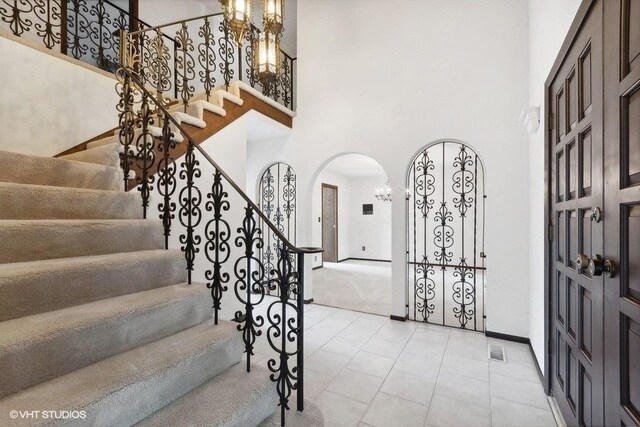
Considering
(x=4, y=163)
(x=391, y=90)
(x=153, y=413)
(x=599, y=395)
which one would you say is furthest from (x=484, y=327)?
(x=4, y=163)

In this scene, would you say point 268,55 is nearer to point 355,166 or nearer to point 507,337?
point 507,337

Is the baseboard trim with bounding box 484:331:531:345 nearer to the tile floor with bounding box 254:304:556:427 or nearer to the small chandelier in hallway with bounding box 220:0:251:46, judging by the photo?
the tile floor with bounding box 254:304:556:427

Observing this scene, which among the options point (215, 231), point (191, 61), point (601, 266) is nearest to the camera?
point (601, 266)

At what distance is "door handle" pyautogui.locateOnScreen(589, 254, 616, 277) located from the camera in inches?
45.1

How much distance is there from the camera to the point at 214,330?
175cm

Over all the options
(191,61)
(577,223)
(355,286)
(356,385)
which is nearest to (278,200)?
(355,286)

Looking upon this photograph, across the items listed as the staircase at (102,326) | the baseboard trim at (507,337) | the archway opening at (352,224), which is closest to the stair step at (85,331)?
the staircase at (102,326)

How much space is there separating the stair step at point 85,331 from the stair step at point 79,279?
5 centimetres

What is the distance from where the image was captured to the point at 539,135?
2547mm

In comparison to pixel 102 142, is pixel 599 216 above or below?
below

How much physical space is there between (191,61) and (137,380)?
4782 millimetres

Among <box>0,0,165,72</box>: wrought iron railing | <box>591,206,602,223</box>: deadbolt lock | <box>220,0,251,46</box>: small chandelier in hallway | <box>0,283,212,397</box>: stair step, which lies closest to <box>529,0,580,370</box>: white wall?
<box>591,206,602,223</box>: deadbolt lock

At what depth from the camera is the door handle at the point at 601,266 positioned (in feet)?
3.76

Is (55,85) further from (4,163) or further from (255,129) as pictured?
(255,129)
